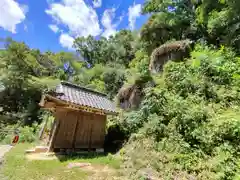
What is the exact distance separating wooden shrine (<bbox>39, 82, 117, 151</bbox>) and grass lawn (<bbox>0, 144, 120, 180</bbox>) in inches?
45.5

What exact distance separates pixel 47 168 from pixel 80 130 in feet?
8.91

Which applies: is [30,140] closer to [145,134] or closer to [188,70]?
[145,134]

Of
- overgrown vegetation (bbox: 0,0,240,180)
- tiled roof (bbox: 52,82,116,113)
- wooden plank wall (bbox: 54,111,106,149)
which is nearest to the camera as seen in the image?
overgrown vegetation (bbox: 0,0,240,180)

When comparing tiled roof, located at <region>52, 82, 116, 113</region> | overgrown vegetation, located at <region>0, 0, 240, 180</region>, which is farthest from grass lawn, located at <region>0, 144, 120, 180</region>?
tiled roof, located at <region>52, 82, 116, 113</region>

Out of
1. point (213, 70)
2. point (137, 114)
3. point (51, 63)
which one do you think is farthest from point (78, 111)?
point (51, 63)

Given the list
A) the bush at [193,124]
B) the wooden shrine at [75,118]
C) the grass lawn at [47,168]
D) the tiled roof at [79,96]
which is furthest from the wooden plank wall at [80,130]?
the bush at [193,124]

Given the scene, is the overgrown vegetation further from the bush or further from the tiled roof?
the tiled roof

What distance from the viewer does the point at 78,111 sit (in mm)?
8383

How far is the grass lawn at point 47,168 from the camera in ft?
16.9

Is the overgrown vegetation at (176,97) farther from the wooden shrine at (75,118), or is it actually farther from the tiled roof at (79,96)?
the tiled roof at (79,96)

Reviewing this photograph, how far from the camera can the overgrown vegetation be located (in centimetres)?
512

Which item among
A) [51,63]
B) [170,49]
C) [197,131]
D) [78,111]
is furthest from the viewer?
[51,63]

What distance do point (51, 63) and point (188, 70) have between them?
1890 cm

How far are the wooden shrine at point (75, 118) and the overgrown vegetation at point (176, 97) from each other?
1327mm
